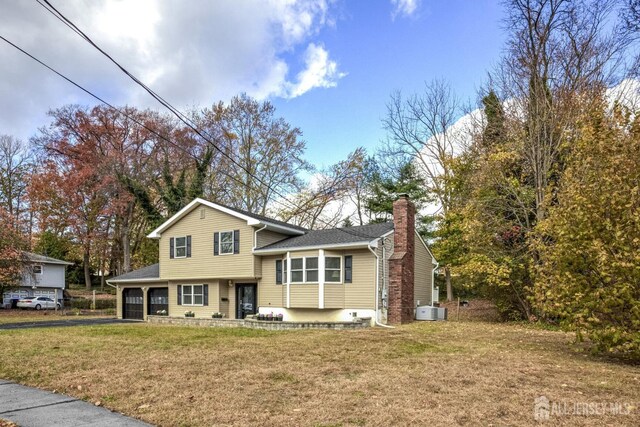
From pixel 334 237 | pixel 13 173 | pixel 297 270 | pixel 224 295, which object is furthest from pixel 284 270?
pixel 13 173

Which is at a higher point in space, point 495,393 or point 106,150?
point 106,150

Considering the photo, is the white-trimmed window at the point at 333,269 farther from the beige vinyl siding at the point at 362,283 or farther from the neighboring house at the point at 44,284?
the neighboring house at the point at 44,284

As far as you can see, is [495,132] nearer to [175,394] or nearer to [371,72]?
[371,72]

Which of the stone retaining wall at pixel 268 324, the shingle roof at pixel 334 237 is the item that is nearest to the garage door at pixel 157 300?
the stone retaining wall at pixel 268 324

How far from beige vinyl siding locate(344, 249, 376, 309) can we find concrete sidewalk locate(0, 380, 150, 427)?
43.9 ft

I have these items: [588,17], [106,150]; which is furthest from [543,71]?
[106,150]

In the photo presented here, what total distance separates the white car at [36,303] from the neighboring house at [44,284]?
658 millimetres

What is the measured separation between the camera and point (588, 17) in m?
18.5

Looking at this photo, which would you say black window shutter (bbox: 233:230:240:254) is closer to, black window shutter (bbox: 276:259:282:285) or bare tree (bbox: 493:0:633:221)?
black window shutter (bbox: 276:259:282:285)

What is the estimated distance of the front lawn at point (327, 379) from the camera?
17.3 ft

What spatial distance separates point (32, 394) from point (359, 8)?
14.4 m

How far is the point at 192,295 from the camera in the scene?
24.3 metres

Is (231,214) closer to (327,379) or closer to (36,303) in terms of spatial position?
(327,379)

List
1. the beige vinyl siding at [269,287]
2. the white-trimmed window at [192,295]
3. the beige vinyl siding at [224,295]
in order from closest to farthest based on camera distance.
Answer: the beige vinyl siding at [269,287] → the beige vinyl siding at [224,295] → the white-trimmed window at [192,295]
